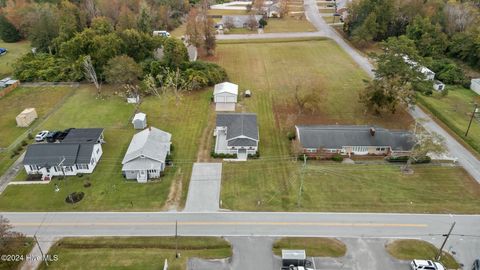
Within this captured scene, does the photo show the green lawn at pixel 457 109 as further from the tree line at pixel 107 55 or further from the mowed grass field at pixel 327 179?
the tree line at pixel 107 55

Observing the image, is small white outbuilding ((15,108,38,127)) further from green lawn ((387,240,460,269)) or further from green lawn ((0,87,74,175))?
green lawn ((387,240,460,269))

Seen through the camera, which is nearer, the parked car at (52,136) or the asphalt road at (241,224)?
the asphalt road at (241,224)

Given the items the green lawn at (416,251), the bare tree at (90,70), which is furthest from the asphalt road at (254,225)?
the bare tree at (90,70)

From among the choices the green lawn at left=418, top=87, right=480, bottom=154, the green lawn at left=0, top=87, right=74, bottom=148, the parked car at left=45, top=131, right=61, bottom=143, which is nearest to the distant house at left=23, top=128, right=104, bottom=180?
the parked car at left=45, top=131, right=61, bottom=143

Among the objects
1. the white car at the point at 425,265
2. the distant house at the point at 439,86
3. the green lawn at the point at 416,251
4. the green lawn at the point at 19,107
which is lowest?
the green lawn at the point at 19,107

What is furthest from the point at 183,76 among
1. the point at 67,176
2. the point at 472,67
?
the point at 472,67

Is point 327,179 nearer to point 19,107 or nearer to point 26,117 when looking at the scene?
point 26,117

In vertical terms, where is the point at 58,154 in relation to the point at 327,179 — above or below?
above

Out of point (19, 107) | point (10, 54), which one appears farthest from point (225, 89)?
point (10, 54)

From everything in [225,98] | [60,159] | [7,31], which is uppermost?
Answer: [7,31]
